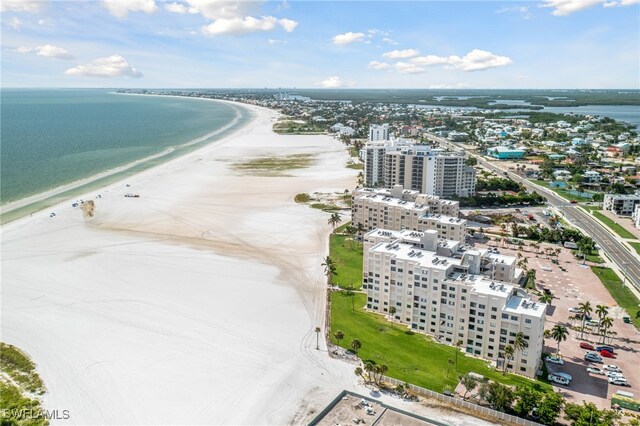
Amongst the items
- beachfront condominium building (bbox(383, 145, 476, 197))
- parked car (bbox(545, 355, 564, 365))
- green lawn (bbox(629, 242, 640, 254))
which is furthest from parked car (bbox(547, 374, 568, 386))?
beachfront condominium building (bbox(383, 145, 476, 197))

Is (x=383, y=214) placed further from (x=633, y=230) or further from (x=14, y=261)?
(x=14, y=261)

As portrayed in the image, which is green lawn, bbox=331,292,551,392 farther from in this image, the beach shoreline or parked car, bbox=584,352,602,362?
parked car, bbox=584,352,602,362

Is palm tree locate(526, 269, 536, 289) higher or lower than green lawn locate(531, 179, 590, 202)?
lower

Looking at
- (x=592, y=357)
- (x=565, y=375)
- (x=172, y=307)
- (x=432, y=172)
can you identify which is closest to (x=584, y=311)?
(x=592, y=357)

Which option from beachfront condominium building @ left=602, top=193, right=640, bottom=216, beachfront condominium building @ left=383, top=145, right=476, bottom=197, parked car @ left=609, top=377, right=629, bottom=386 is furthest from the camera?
beachfront condominium building @ left=383, top=145, right=476, bottom=197

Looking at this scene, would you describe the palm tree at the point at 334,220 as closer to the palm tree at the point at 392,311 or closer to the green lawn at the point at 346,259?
the green lawn at the point at 346,259

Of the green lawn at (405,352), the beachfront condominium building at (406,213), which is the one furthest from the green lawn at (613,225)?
the green lawn at (405,352)

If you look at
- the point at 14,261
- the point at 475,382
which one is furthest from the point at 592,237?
the point at 14,261
